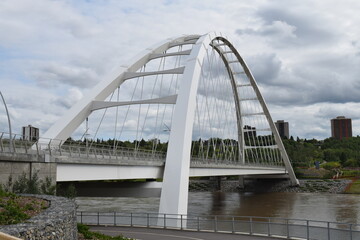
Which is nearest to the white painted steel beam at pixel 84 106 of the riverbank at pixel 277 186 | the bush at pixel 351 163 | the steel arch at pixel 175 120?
the steel arch at pixel 175 120

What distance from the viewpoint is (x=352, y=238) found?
47.5 feet

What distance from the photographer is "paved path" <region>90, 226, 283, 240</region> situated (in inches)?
638

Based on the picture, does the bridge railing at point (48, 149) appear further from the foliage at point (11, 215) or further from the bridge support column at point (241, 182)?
the bridge support column at point (241, 182)

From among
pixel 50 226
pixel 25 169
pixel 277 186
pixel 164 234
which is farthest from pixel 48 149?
pixel 277 186

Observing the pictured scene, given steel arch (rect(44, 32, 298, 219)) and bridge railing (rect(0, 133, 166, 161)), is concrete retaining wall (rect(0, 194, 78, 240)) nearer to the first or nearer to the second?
bridge railing (rect(0, 133, 166, 161))

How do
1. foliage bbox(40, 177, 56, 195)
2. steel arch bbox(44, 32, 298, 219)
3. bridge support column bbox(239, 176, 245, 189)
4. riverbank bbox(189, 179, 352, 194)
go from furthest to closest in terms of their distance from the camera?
1. bridge support column bbox(239, 176, 245, 189)
2. riverbank bbox(189, 179, 352, 194)
3. steel arch bbox(44, 32, 298, 219)
4. foliage bbox(40, 177, 56, 195)

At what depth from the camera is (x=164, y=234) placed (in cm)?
1727

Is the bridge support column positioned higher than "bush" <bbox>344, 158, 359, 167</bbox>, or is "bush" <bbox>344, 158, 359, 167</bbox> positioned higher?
"bush" <bbox>344, 158, 359, 167</bbox>

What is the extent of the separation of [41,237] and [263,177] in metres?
65.5

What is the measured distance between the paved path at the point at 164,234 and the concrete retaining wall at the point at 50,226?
7234 millimetres

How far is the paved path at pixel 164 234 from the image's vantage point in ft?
53.2

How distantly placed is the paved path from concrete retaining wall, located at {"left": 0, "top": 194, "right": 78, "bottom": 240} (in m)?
7.23

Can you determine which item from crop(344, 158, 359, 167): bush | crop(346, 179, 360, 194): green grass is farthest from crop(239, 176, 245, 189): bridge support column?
crop(344, 158, 359, 167): bush

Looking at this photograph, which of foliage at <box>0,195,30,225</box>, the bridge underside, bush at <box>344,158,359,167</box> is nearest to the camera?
foliage at <box>0,195,30,225</box>
